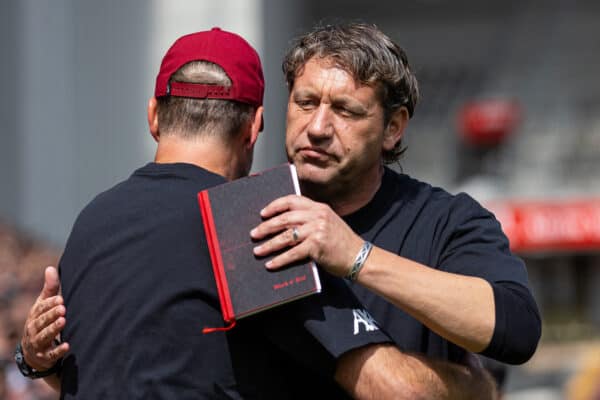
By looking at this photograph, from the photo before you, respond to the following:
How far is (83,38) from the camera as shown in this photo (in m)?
16.0

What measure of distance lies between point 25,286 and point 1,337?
2.46 meters

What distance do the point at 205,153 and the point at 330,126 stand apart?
0.44 metres

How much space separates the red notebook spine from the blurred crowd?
3906mm

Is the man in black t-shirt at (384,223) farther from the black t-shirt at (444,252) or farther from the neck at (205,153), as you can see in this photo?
the neck at (205,153)

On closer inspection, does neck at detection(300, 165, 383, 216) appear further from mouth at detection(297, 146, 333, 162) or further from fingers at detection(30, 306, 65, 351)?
fingers at detection(30, 306, 65, 351)

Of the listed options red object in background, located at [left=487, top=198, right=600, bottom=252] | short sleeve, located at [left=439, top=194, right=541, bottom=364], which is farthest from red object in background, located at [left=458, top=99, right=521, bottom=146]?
short sleeve, located at [left=439, top=194, right=541, bottom=364]

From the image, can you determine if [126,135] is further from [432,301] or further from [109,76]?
[432,301]

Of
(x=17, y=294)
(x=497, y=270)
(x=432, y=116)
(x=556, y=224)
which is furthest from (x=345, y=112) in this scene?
(x=432, y=116)

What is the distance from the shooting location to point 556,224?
19.2 meters

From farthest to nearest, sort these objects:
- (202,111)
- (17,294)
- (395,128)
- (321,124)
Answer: (17,294) < (395,128) < (321,124) < (202,111)

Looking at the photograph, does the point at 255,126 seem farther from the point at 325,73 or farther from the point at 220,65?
the point at 325,73

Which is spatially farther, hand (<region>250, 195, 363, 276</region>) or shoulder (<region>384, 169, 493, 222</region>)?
shoulder (<region>384, 169, 493, 222</region>)

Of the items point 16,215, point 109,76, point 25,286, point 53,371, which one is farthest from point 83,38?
point 53,371

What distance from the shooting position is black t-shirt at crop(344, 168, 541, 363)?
236 centimetres
